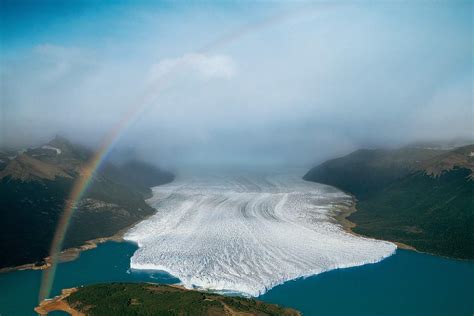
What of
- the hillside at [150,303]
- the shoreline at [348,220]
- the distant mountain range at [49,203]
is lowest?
the shoreline at [348,220]

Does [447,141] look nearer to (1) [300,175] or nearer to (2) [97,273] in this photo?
(1) [300,175]

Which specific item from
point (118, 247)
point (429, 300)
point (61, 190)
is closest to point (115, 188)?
point (61, 190)

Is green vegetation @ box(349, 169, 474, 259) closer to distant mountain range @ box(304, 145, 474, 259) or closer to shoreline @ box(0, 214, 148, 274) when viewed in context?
distant mountain range @ box(304, 145, 474, 259)

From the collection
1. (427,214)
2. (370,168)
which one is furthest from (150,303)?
(370,168)

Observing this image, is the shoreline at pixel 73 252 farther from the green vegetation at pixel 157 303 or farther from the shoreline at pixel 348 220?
the shoreline at pixel 348 220

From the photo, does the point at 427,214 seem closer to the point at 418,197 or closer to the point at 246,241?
the point at 418,197

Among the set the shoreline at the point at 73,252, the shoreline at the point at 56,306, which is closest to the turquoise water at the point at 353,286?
the shoreline at the point at 56,306
